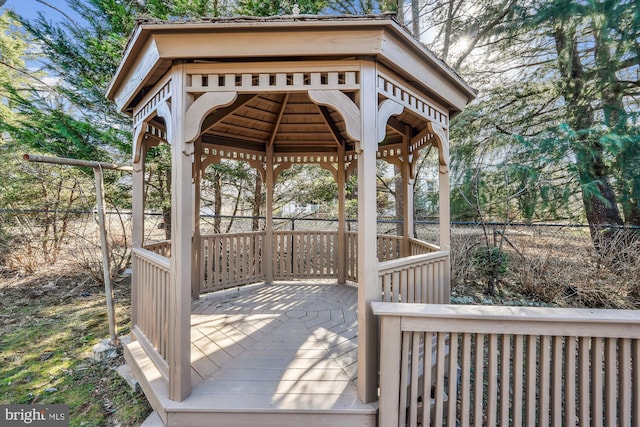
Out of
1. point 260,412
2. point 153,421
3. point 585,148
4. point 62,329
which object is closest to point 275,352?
point 260,412

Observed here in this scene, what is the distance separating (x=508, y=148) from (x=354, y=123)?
4812 mm

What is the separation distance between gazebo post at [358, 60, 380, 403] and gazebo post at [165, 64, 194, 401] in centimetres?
130

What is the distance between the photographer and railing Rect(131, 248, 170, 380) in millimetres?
2303

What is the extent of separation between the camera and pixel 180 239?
2035mm

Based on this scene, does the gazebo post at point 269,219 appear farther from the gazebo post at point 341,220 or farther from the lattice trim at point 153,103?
the lattice trim at point 153,103

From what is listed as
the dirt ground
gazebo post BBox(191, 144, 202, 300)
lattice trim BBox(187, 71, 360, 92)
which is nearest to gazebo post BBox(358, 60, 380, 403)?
lattice trim BBox(187, 71, 360, 92)

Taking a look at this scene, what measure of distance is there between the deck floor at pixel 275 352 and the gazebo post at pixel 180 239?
27 centimetres

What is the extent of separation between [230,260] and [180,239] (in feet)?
8.72

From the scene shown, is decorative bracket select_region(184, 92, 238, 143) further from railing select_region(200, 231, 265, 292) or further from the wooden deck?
railing select_region(200, 231, 265, 292)

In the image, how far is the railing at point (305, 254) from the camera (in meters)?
5.06

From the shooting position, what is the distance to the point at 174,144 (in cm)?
208

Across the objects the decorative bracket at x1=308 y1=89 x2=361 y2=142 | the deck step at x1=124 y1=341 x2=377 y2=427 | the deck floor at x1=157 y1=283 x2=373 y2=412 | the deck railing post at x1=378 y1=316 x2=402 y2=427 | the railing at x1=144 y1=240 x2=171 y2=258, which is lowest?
the deck step at x1=124 y1=341 x2=377 y2=427

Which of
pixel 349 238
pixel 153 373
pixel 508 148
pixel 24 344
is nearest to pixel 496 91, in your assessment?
pixel 508 148

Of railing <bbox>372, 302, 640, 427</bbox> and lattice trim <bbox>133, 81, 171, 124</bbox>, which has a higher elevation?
lattice trim <bbox>133, 81, 171, 124</bbox>
